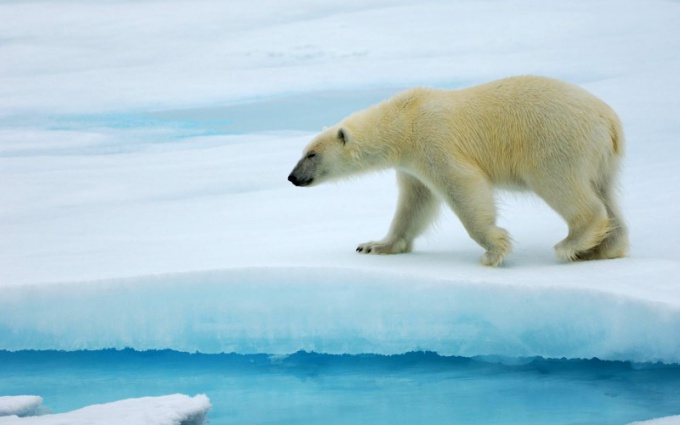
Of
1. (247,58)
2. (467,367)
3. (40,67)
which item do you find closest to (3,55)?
(40,67)

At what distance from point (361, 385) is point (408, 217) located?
1.29 meters

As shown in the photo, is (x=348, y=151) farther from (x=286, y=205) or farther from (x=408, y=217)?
(x=286, y=205)

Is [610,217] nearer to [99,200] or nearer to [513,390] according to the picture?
[513,390]

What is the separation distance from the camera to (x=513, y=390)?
11.9 ft

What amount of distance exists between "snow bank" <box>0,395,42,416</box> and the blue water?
24 cm

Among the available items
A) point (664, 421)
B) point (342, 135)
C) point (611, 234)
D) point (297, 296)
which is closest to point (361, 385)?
point (297, 296)

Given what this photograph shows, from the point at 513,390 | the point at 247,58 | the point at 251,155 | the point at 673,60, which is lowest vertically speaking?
the point at 513,390

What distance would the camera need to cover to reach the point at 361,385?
3.78 metres

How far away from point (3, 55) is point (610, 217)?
11.9 metres

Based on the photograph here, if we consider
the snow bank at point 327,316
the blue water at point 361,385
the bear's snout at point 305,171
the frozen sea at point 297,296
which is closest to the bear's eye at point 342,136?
the bear's snout at point 305,171

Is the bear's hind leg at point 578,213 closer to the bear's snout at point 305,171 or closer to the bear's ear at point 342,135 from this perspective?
Answer: the bear's ear at point 342,135

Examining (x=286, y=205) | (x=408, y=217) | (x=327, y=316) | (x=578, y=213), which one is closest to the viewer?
(x=327, y=316)

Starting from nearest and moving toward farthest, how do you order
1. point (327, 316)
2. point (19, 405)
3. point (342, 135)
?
1. point (19, 405)
2. point (327, 316)
3. point (342, 135)

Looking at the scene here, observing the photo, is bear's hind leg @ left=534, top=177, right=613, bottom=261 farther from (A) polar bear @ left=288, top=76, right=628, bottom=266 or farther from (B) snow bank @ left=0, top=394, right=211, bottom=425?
(B) snow bank @ left=0, top=394, right=211, bottom=425
